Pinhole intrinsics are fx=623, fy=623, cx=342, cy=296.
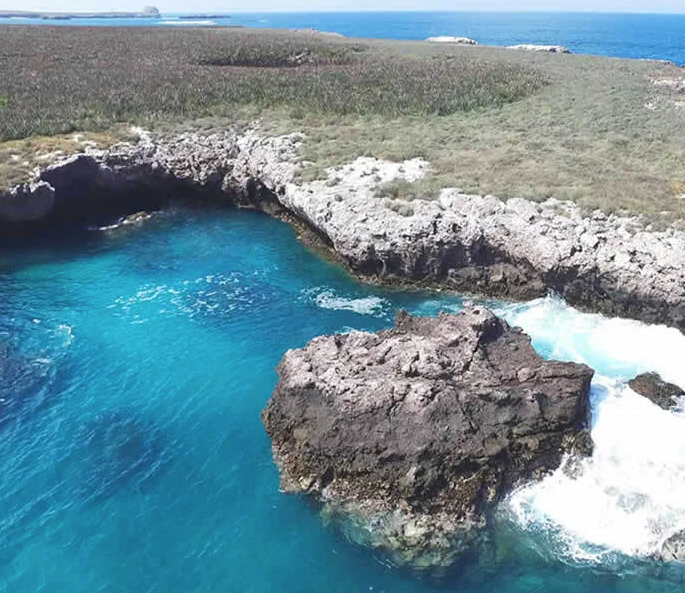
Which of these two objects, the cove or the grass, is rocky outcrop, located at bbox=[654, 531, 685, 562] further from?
the grass

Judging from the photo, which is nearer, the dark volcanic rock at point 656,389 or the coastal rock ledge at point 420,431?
the coastal rock ledge at point 420,431

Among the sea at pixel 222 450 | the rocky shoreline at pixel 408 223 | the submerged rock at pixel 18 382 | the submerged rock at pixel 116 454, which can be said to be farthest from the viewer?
the rocky shoreline at pixel 408 223

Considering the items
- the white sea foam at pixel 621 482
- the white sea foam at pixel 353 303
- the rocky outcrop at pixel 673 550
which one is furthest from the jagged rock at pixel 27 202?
the rocky outcrop at pixel 673 550

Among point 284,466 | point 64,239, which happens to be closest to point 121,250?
point 64,239

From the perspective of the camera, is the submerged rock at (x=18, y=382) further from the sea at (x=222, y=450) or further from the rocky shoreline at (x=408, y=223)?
the rocky shoreline at (x=408, y=223)

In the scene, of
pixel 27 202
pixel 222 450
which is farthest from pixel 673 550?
pixel 27 202

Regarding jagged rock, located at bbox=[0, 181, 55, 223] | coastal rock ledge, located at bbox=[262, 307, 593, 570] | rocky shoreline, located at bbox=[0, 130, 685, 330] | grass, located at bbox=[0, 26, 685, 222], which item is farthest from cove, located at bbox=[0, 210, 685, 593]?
grass, located at bbox=[0, 26, 685, 222]
